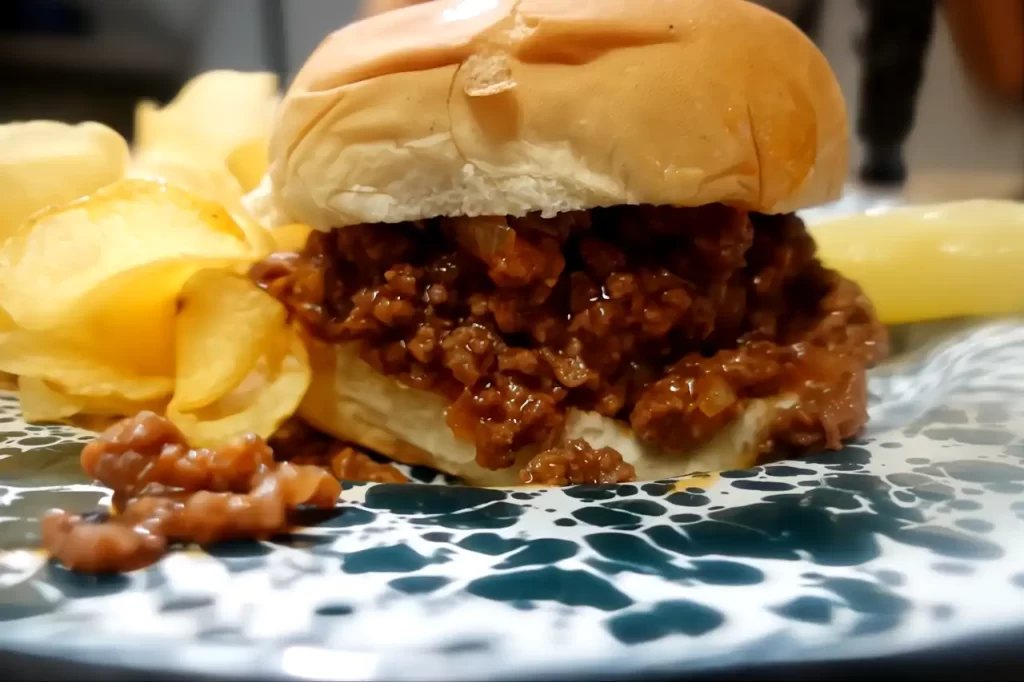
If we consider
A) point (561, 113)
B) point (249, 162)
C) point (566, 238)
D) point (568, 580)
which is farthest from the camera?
point (249, 162)

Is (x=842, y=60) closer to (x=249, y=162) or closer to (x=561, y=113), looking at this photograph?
(x=249, y=162)

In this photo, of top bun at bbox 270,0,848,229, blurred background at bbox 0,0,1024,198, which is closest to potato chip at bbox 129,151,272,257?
top bun at bbox 270,0,848,229

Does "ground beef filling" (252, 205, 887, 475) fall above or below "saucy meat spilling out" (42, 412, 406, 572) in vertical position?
above

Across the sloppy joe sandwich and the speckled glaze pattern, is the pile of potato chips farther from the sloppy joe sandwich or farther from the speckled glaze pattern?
the speckled glaze pattern

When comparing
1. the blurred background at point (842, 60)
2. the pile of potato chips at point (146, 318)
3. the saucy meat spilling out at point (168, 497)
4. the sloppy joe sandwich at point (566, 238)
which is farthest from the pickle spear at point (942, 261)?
the blurred background at point (842, 60)

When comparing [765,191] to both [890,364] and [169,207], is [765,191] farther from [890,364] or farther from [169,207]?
[169,207]

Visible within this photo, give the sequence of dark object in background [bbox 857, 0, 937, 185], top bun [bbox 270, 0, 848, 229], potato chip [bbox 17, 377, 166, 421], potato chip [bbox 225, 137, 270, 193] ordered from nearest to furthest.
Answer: top bun [bbox 270, 0, 848, 229]
potato chip [bbox 17, 377, 166, 421]
potato chip [bbox 225, 137, 270, 193]
dark object in background [bbox 857, 0, 937, 185]

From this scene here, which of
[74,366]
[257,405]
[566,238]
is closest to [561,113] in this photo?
[566,238]
